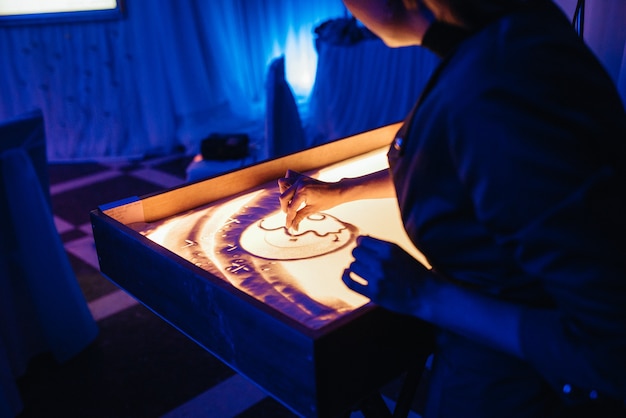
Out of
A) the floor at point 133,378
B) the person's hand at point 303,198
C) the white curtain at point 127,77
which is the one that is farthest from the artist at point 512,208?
the white curtain at point 127,77

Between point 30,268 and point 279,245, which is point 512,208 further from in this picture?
point 30,268

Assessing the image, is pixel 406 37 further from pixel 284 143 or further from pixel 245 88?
pixel 245 88

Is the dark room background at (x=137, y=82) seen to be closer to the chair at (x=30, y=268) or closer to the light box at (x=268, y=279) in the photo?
the chair at (x=30, y=268)

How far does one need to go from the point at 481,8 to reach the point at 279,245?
497 millimetres

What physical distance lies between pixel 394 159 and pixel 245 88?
422 centimetres

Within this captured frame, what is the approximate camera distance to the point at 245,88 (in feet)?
15.6

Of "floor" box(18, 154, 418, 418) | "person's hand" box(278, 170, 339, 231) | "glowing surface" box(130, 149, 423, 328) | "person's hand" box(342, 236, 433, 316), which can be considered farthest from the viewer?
A: "floor" box(18, 154, 418, 418)

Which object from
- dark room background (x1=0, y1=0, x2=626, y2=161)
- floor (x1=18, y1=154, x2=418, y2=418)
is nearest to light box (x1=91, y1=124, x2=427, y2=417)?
floor (x1=18, y1=154, x2=418, y2=418)

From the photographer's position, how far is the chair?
1766 millimetres

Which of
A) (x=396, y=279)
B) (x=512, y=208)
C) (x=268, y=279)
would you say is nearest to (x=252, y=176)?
(x=268, y=279)

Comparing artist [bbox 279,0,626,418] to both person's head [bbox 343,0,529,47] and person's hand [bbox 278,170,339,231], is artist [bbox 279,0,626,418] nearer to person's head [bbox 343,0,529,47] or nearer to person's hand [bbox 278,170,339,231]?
person's head [bbox 343,0,529,47]

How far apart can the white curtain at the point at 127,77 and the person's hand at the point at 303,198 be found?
130 inches

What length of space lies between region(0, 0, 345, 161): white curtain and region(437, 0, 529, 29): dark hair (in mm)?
3730

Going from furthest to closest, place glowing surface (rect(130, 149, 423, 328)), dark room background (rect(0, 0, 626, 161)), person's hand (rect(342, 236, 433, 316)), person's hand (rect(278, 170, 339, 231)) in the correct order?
dark room background (rect(0, 0, 626, 161)) → person's hand (rect(278, 170, 339, 231)) → glowing surface (rect(130, 149, 423, 328)) → person's hand (rect(342, 236, 433, 316))
